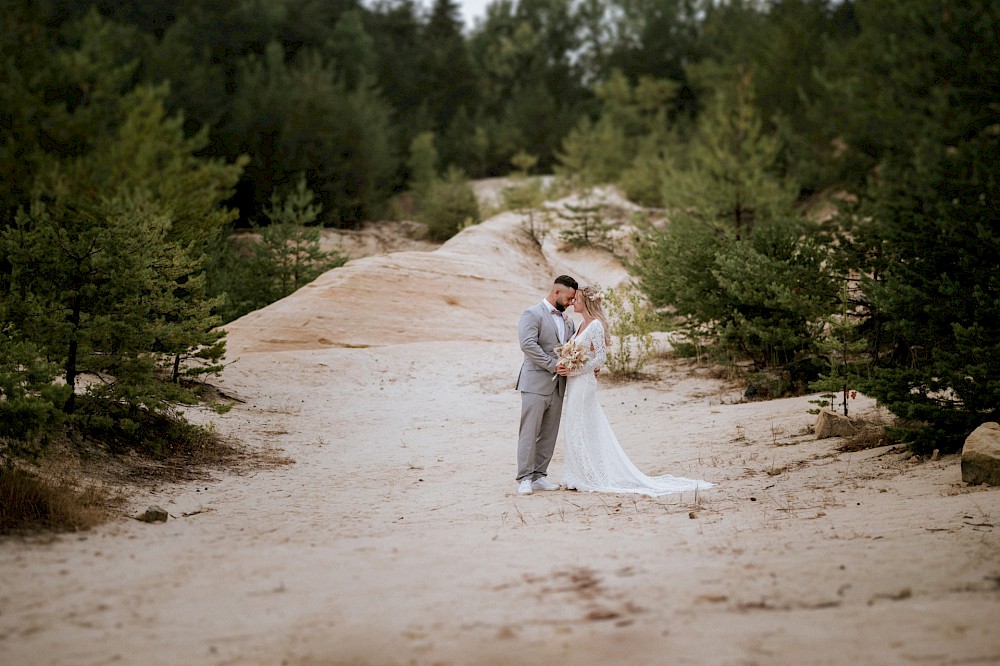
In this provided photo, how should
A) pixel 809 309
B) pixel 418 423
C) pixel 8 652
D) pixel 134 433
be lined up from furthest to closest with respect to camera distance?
pixel 418 423 → pixel 809 309 → pixel 134 433 → pixel 8 652

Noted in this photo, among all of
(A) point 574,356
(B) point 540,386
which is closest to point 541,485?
(B) point 540,386

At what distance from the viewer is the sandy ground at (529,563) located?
158 inches

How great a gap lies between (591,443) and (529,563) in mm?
3122

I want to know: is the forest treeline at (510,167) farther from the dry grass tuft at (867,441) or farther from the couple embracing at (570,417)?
the couple embracing at (570,417)

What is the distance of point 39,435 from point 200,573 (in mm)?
3075

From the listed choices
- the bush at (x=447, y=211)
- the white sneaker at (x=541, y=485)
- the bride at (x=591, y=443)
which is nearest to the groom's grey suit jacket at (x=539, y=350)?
the bride at (x=591, y=443)

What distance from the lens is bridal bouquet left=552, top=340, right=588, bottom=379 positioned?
27.3 ft

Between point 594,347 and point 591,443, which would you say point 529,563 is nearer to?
point 591,443

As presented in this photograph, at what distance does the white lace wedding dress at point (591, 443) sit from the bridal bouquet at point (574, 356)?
0.05 meters

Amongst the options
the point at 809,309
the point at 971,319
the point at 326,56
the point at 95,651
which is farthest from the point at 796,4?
the point at 95,651

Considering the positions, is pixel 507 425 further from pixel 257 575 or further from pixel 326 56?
pixel 326 56

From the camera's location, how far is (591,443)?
27.7 feet

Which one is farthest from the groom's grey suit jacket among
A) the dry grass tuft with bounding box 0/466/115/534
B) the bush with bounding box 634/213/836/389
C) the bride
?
the bush with bounding box 634/213/836/389

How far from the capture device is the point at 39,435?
750 cm
